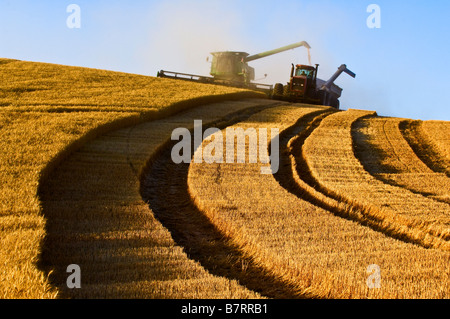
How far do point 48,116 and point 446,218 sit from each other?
10.6 m

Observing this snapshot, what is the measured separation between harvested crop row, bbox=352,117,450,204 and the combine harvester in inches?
425

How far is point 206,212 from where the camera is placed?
8.47 metres

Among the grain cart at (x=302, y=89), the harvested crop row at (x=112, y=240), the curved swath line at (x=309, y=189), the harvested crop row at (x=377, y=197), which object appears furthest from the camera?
the grain cart at (x=302, y=89)

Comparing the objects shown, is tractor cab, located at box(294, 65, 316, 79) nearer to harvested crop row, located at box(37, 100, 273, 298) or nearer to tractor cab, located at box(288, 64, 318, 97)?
tractor cab, located at box(288, 64, 318, 97)

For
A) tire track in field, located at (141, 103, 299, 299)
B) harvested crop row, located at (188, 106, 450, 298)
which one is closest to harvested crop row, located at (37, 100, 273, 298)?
tire track in field, located at (141, 103, 299, 299)

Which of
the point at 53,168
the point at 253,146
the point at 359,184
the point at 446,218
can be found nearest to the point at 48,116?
the point at 53,168

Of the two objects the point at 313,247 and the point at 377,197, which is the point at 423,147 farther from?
the point at 313,247

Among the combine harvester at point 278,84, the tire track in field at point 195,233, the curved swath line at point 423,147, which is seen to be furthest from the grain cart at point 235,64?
the tire track in field at point 195,233

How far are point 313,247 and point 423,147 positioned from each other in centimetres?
1176

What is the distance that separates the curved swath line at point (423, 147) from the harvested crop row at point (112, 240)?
7.96 meters

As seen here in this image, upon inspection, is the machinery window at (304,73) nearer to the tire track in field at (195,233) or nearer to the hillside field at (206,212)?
the hillside field at (206,212)

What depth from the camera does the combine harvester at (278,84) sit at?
103 feet

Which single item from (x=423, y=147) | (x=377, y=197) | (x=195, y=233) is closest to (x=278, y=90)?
(x=423, y=147)
